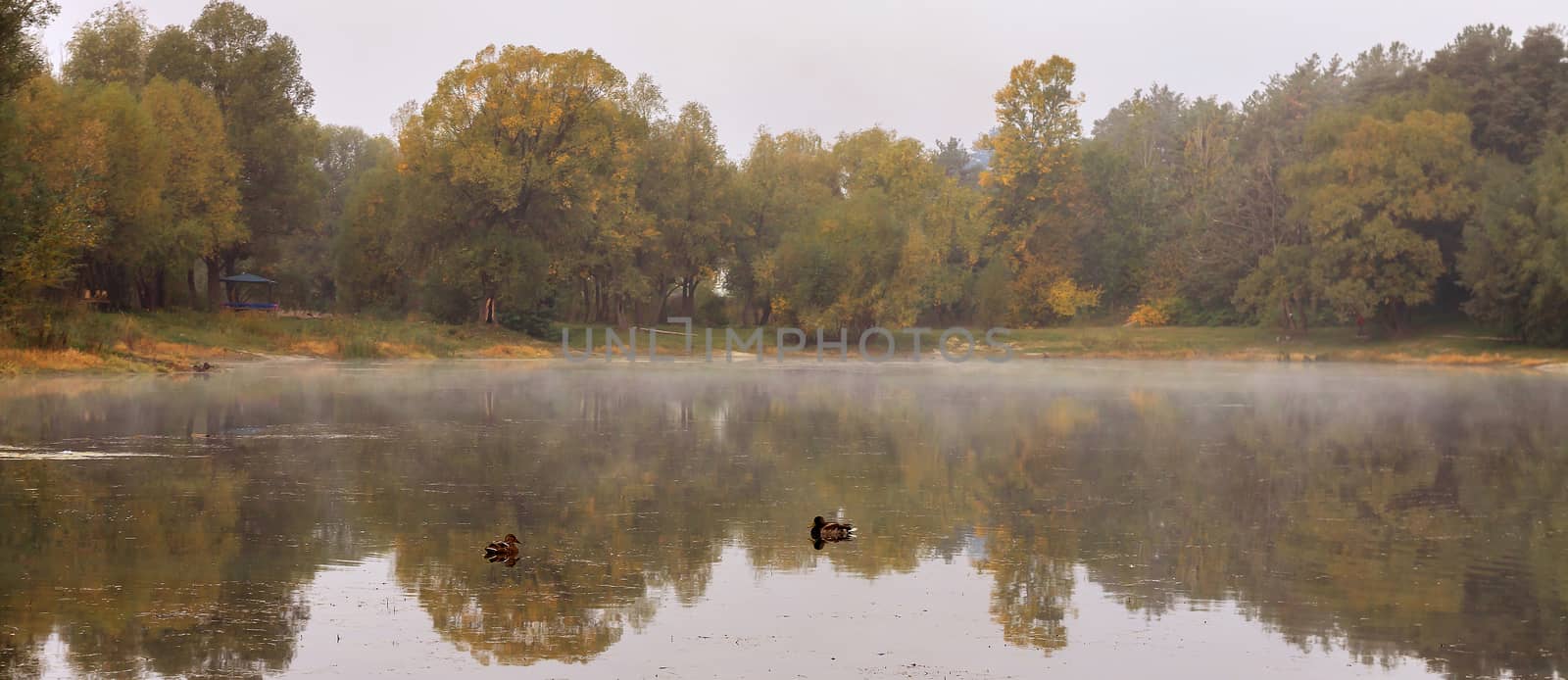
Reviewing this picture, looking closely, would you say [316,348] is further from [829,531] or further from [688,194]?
[829,531]

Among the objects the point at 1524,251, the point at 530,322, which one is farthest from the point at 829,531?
the point at 530,322

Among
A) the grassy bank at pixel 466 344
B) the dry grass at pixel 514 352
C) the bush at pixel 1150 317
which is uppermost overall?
the bush at pixel 1150 317

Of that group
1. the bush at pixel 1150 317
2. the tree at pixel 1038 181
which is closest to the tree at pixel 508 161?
the tree at pixel 1038 181

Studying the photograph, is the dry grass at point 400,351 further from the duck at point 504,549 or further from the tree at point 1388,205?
the duck at point 504,549

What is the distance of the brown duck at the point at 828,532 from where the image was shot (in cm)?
1642

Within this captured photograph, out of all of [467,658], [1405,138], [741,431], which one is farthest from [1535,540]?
[1405,138]

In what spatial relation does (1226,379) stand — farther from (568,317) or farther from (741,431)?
(568,317)

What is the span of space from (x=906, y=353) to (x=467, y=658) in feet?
237

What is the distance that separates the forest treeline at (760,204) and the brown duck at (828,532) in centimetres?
3363

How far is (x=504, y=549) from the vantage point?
577 inches

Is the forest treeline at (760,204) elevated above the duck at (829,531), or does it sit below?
above

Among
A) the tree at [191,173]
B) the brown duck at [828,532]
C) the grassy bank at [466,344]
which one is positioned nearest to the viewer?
the brown duck at [828,532]

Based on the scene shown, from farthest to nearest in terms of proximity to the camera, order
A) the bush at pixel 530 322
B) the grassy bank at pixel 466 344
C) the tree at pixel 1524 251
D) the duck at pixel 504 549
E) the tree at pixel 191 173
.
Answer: the bush at pixel 530 322 → the tree at pixel 1524 251 → the tree at pixel 191 173 → the grassy bank at pixel 466 344 → the duck at pixel 504 549

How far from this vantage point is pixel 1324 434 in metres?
31.0
